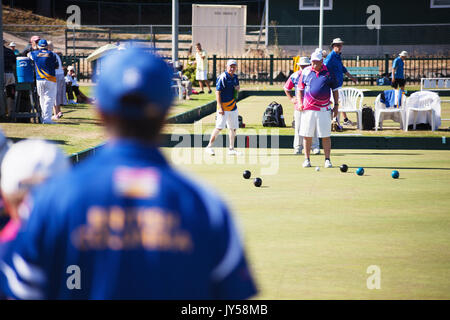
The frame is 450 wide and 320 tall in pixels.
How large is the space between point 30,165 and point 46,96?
13404 millimetres

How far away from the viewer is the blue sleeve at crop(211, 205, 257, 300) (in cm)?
231

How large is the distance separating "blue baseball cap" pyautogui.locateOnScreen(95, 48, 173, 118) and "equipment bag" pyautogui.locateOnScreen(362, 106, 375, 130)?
14.8 meters

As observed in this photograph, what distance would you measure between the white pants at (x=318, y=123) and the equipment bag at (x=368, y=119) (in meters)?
4.77

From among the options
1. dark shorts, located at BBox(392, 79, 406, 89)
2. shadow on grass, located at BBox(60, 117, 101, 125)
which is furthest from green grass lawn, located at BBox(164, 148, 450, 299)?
dark shorts, located at BBox(392, 79, 406, 89)

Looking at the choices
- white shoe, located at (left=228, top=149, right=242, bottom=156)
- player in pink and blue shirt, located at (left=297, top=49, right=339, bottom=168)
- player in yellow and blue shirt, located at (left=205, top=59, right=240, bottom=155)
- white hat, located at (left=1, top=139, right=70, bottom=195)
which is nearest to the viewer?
white hat, located at (left=1, top=139, right=70, bottom=195)

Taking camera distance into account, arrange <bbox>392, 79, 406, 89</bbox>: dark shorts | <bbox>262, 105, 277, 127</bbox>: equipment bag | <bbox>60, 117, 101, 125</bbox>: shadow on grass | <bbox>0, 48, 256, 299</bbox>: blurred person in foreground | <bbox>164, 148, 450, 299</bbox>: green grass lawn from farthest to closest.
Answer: <bbox>392, 79, 406, 89</bbox>: dark shorts → <bbox>262, 105, 277, 127</bbox>: equipment bag → <bbox>60, 117, 101, 125</bbox>: shadow on grass → <bbox>164, 148, 450, 299</bbox>: green grass lawn → <bbox>0, 48, 256, 299</bbox>: blurred person in foreground

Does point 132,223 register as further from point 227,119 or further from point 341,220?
point 227,119

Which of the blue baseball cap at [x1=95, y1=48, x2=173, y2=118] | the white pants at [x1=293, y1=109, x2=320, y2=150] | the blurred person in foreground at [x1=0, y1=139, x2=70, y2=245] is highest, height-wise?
the blue baseball cap at [x1=95, y1=48, x2=173, y2=118]

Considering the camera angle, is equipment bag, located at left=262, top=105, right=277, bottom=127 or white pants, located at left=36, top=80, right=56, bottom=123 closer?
white pants, located at left=36, top=80, right=56, bottom=123

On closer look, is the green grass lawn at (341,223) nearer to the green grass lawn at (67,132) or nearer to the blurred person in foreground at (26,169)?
the green grass lawn at (67,132)

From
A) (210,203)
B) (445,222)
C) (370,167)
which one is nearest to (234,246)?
(210,203)

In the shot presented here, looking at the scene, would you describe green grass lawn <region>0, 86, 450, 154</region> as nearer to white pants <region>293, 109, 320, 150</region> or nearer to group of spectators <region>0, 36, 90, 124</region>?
group of spectators <region>0, 36, 90, 124</region>

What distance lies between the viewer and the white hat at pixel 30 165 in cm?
280

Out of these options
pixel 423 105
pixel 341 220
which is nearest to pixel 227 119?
A: pixel 423 105
